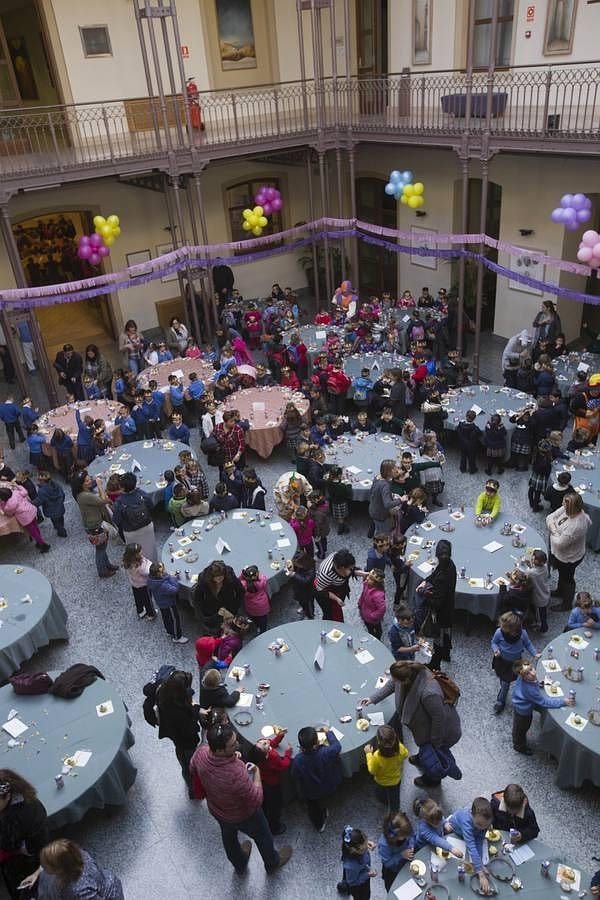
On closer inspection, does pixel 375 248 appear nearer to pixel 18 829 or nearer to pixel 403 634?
pixel 403 634

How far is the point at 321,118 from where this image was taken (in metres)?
16.4

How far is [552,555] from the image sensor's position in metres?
8.29

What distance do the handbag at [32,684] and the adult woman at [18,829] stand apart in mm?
1785

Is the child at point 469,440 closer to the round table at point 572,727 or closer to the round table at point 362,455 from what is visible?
the round table at point 362,455

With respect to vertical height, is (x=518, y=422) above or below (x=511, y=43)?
below

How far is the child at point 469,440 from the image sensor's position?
10.8m

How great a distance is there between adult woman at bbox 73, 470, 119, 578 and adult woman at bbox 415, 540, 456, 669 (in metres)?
4.54

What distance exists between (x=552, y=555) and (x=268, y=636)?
3590 millimetres

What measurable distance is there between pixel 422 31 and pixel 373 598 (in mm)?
14206

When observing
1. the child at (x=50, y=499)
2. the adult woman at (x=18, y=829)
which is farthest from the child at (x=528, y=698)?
the child at (x=50, y=499)

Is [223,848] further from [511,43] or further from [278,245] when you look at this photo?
[278,245]

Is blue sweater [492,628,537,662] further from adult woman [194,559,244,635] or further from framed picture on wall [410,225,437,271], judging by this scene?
framed picture on wall [410,225,437,271]

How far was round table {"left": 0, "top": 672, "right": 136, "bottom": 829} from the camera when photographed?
6004 mm

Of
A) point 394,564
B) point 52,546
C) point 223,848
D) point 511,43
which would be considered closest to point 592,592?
point 394,564
